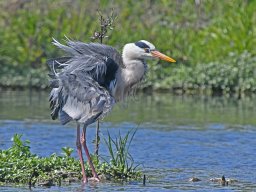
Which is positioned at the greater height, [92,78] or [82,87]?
[92,78]

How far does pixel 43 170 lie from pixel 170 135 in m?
4.79

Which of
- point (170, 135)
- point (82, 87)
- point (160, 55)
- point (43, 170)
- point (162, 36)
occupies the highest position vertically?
point (162, 36)

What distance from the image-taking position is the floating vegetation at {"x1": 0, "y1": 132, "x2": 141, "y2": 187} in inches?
392

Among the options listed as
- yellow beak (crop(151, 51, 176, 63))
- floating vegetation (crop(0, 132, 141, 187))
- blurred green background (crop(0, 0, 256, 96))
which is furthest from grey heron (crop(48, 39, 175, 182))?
blurred green background (crop(0, 0, 256, 96))

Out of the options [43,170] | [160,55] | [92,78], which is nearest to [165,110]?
[160,55]

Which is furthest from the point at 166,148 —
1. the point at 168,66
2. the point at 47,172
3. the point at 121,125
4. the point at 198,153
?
the point at 168,66

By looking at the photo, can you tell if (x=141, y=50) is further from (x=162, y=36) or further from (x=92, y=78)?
(x=162, y=36)

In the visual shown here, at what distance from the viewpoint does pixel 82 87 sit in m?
10.3

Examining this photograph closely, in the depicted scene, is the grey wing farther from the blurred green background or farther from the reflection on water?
the blurred green background

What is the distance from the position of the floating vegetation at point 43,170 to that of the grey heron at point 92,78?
0.71 feet

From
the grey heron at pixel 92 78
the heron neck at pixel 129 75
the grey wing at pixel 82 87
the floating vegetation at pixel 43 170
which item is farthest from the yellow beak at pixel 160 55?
the floating vegetation at pixel 43 170

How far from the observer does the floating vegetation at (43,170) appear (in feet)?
32.7

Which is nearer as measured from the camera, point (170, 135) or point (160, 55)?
point (160, 55)

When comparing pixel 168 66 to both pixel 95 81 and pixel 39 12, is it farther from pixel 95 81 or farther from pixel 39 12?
pixel 95 81
